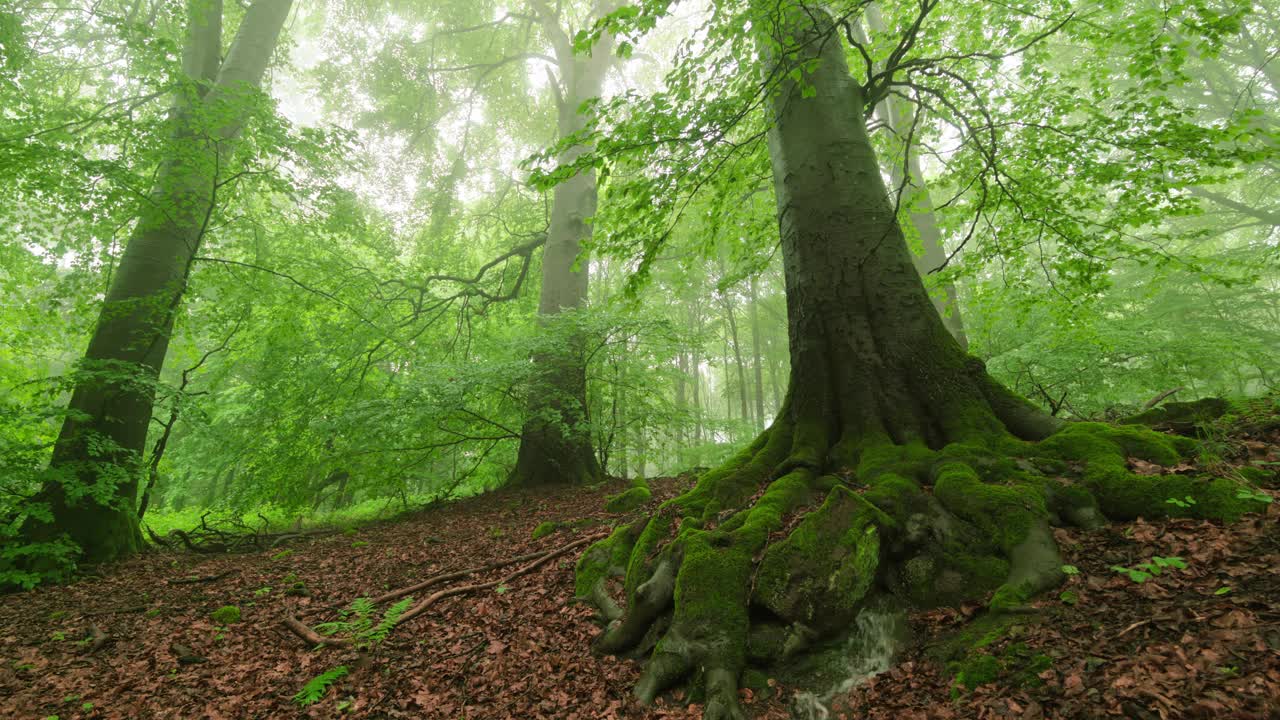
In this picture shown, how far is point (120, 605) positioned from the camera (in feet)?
17.0

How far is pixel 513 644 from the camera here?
3900 millimetres

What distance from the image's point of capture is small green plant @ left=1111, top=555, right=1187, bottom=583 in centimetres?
242

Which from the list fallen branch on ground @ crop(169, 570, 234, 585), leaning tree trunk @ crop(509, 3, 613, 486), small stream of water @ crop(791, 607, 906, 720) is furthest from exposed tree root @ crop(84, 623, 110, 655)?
small stream of water @ crop(791, 607, 906, 720)

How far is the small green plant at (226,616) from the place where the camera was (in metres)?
4.75

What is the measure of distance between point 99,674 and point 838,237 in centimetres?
680

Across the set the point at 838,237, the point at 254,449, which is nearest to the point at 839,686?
the point at 838,237

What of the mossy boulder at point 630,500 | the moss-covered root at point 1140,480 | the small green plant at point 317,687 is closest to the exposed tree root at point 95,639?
the small green plant at point 317,687

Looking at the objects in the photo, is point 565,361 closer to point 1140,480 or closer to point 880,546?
point 880,546

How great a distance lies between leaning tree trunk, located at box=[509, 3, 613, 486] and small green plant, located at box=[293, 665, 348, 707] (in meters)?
4.85

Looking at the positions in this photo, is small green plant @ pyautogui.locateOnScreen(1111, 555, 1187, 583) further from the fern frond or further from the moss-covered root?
the fern frond

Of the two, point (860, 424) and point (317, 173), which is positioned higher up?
point (317, 173)

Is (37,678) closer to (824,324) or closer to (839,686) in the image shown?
(839,686)

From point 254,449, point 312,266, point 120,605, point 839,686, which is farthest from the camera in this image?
point 312,266

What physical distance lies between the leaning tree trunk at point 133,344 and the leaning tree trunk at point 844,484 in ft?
19.6
